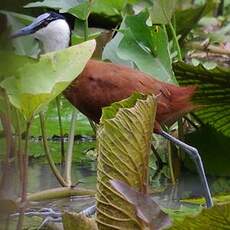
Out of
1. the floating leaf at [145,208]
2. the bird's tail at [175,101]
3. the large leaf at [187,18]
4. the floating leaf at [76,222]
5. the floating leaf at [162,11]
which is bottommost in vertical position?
the large leaf at [187,18]

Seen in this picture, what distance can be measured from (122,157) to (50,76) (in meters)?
0.35

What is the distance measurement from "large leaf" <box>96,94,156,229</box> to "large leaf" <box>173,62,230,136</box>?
3.34 feet

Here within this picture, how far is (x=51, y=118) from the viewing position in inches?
143

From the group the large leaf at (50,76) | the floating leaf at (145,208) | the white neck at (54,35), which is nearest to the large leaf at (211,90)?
the white neck at (54,35)

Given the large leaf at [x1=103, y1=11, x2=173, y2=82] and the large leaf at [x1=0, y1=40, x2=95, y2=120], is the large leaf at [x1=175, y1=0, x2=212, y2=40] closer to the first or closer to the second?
the large leaf at [x1=103, y1=11, x2=173, y2=82]

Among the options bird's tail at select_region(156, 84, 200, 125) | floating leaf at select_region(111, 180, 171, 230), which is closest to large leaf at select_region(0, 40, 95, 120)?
floating leaf at select_region(111, 180, 171, 230)

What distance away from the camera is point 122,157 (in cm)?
156

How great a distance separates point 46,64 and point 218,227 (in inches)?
23.6

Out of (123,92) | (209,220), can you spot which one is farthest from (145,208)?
(123,92)

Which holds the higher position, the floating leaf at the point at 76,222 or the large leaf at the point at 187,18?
the floating leaf at the point at 76,222

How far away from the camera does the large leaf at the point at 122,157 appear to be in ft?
5.04

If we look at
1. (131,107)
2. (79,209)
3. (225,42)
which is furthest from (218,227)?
(225,42)

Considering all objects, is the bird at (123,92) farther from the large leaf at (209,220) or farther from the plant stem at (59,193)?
the large leaf at (209,220)

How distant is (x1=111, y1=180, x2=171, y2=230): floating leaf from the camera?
4.82 ft
